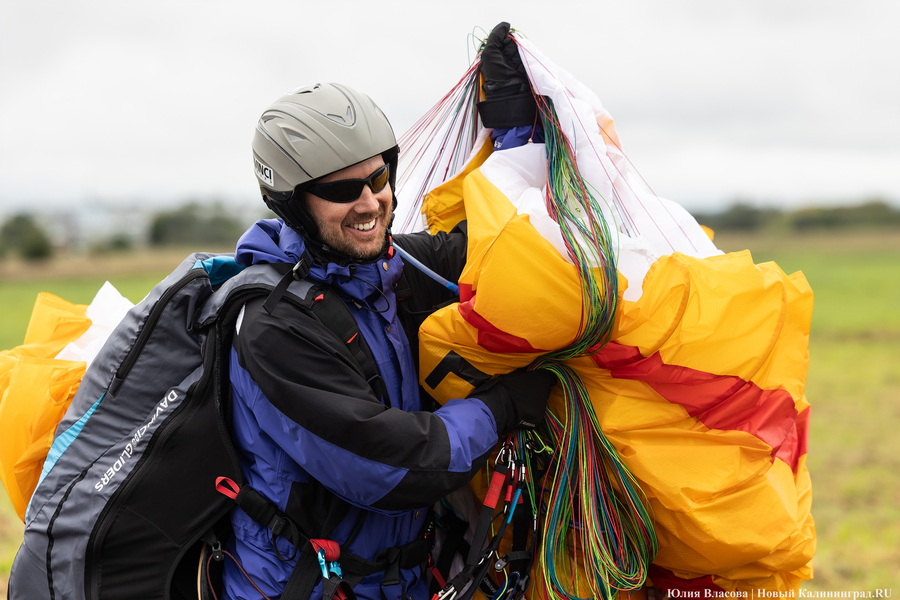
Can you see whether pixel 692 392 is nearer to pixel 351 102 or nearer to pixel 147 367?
pixel 351 102

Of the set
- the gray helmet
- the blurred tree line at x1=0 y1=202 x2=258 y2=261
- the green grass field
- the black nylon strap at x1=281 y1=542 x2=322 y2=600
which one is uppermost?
the gray helmet

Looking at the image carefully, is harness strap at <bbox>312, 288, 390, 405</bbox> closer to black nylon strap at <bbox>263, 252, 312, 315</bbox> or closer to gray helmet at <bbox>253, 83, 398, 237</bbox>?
black nylon strap at <bbox>263, 252, 312, 315</bbox>

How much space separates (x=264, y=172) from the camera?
2.02 metres

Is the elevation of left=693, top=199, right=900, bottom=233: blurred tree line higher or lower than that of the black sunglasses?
lower

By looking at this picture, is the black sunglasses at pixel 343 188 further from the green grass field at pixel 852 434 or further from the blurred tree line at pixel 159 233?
the blurred tree line at pixel 159 233

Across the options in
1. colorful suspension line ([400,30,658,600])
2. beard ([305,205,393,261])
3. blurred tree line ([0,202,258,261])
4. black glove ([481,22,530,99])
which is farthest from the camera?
blurred tree line ([0,202,258,261])

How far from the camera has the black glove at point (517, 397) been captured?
1816 millimetres

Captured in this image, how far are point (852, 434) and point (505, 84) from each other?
680 cm

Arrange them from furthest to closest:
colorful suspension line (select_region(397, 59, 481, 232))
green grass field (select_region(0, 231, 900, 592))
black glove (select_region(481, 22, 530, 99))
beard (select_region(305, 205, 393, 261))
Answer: green grass field (select_region(0, 231, 900, 592))
colorful suspension line (select_region(397, 59, 481, 232))
black glove (select_region(481, 22, 530, 99))
beard (select_region(305, 205, 393, 261))

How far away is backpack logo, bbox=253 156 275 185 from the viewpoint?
1980 millimetres

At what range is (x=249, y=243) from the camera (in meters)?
1.93

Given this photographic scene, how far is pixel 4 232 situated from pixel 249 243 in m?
46.8

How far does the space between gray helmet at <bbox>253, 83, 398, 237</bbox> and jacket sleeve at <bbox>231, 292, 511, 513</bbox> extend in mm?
380

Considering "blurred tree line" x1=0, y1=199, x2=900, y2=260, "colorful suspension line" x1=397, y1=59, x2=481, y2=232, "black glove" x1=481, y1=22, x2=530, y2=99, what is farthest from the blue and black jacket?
"blurred tree line" x1=0, y1=199, x2=900, y2=260
